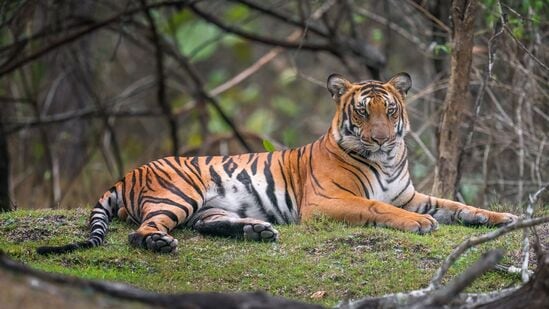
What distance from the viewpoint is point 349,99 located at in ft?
28.3

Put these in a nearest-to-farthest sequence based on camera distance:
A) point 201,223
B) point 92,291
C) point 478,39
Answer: point 92,291, point 201,223, point 478,39

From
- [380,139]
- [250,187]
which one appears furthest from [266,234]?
[380,139]

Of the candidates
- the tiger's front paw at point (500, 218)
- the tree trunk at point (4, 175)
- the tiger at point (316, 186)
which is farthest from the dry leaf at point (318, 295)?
the tree trunk at point (4, 175)

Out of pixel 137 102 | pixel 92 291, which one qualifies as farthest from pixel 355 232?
pixel 137 102

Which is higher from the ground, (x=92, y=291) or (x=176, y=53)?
(x=176, y=53)

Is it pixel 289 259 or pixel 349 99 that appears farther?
pixel 349 99

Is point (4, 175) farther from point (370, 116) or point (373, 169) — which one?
point (370, 116)

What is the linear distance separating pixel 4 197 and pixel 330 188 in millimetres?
4292

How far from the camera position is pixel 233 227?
7.86 m

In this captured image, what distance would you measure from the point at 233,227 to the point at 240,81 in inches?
287

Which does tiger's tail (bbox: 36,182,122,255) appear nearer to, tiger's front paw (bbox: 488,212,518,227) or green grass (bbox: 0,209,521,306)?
green grass (bbox: 0,209,521,306)

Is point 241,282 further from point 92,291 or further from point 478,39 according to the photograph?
point 478,39

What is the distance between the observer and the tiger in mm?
8016

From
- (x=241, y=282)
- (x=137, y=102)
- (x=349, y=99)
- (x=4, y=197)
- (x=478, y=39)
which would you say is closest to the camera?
(x=241, y=282)
